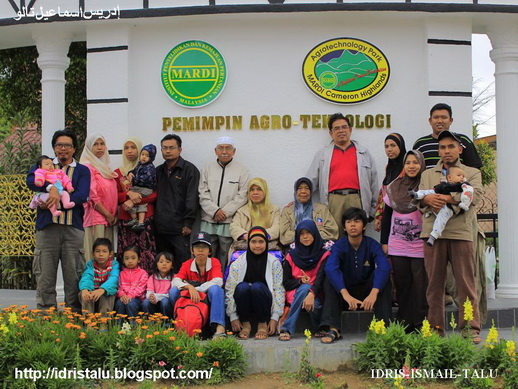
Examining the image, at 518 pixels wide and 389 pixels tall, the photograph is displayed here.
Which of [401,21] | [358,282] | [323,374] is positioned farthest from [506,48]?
[323,374]

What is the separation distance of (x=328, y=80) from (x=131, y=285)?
306 centimetres

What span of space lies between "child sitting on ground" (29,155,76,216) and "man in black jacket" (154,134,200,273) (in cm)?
110

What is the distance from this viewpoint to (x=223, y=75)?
24.1 feet

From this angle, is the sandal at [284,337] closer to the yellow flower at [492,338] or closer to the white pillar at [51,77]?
the yellow flower at [492,338]

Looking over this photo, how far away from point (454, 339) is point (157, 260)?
284cm

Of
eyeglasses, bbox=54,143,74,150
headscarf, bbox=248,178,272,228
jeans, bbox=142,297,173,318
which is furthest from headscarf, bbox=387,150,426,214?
eyeglasses, bbox=54,143,74,150

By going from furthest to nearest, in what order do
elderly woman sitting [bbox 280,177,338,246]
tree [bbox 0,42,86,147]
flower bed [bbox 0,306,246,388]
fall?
tree [bbox 0,42,86,147]
elderly woman sitting [bbox 280,177,338,246]
flower bed [bbox 0,306,246,388]

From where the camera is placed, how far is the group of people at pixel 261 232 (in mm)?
5641

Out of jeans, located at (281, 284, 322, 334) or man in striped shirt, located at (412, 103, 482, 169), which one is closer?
jeans, located at (281, 284, 322, 334)

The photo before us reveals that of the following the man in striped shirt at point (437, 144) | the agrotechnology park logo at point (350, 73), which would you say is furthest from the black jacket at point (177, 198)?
the man in striped shirt at point (437, 144)

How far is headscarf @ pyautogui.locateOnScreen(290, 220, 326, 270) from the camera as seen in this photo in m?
6.14

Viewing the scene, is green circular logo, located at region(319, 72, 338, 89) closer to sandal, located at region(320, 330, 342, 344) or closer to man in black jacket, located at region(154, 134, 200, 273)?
man in black jacket, located at region(154, 134, 200, 273)

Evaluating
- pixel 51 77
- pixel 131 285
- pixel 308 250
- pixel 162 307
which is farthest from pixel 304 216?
pixel 51 77

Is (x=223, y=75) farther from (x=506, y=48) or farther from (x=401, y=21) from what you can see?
(x=506, y=48)
